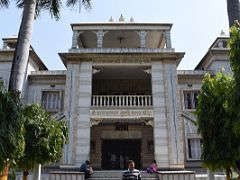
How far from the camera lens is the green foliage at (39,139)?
31.4 feet

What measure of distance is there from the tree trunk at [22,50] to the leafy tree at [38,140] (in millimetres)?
999

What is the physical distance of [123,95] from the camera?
18891mm

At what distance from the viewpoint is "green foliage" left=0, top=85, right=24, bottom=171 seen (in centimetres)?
664

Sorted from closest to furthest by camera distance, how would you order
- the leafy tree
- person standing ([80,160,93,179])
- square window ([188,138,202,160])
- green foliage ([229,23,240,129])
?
green foliage ([229,23,240,129])
the leafy tree
person standing ([80,160,93,179])
square window ([188,138,202,160])

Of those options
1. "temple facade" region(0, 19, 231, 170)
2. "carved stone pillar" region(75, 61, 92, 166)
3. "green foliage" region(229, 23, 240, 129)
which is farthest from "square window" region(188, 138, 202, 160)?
"green foliage" region(229, 23, 240, 129)

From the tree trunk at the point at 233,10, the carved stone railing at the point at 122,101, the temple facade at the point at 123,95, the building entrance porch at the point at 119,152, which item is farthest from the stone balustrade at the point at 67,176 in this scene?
the tree trunk at the point at 233,10

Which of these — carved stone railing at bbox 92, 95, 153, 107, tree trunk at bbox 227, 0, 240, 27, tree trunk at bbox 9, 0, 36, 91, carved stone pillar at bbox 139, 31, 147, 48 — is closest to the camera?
tree trunk at bbox 227, 0, 240, 27

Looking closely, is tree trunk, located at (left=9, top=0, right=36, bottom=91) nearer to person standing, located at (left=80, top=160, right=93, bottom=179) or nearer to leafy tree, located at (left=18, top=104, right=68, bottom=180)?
leafy tree, located at (left=18, top=104, right=68, bottom=180)

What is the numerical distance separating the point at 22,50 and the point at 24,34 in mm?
731

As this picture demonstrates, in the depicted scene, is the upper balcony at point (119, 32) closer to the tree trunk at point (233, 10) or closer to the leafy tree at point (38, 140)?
the leafy tree at point (38, 140)

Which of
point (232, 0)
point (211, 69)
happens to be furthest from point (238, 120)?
point (211, 69)

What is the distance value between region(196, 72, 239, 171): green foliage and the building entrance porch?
36.6 ft

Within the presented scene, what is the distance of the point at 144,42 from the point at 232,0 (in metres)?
10.1

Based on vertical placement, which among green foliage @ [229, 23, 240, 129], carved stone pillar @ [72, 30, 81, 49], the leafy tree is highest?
carved stone pillar @ [72, 30, 81, 49]
